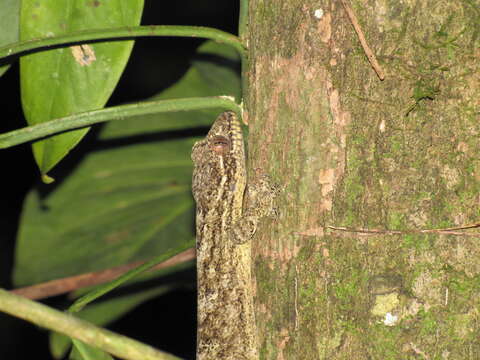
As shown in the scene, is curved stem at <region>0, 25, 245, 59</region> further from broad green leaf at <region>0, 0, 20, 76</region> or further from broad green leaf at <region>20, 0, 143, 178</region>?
broad green leaf at <region>0, 0, 20, 76</region>

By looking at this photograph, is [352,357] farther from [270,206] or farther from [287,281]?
[270,206]

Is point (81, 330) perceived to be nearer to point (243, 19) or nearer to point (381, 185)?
point (381, 185)

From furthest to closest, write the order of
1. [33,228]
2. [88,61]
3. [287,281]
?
[33,228] < [88,61] < [287,281]

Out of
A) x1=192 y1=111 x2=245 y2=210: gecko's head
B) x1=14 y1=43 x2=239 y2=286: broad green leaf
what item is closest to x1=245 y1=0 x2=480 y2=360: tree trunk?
x1=192 y1=111 x2=245 y2=210: gecko's head

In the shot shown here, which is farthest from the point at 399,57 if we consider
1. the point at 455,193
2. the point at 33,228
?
the point at 33,228

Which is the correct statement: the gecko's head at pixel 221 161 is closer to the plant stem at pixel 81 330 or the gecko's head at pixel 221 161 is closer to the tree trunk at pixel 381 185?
the tree trunk at pixel 381 185

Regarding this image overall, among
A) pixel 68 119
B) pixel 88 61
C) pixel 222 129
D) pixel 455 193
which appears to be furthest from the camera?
pixel 222 129

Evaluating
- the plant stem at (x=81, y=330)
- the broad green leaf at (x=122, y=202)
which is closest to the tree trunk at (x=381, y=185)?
the plant stem at (x=81, y=330)
